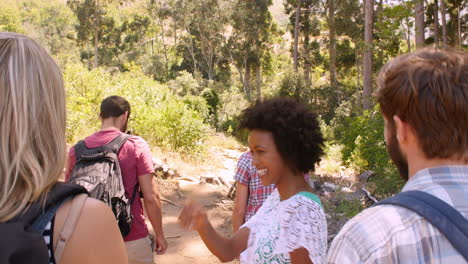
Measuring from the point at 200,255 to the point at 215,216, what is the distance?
1.59 m

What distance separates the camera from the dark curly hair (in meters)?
1.94

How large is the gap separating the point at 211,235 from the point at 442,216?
1.00 m

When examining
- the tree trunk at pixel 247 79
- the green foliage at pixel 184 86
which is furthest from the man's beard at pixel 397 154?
the tree trunk at pixel 247 79

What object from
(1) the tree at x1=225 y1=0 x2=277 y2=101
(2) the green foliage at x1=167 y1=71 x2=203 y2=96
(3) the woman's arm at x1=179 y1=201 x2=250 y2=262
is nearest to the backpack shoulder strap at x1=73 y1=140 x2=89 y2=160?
(3) the woman's arm at x1=179 y1=201 x2=250 y2=262

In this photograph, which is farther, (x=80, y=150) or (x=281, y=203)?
(x=80, y=150)

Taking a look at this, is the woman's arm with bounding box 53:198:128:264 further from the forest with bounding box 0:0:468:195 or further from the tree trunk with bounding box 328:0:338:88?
the tree trunk with bounding box 328:0:338:88

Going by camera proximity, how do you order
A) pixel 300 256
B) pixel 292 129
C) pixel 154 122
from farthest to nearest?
pixel 154 122 → pixel 292 129 → pixel 300 256

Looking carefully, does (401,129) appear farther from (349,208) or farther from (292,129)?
(349,208)

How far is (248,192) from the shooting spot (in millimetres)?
3025

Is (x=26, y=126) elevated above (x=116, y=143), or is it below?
above

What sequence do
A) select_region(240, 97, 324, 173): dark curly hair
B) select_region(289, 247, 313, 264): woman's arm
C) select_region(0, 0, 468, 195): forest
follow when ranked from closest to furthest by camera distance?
select_region(289, 247, 313, 264): woman's arm
select_region(240, 97, 324, 173): dark curly hair
select_region(0, 0, 468, 195): forest

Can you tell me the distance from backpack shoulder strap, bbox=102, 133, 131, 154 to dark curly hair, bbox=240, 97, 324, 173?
1.09m

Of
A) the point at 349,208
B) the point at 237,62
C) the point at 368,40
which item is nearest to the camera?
the point at 349,208

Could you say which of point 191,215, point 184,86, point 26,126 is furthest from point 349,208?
point 184,86
